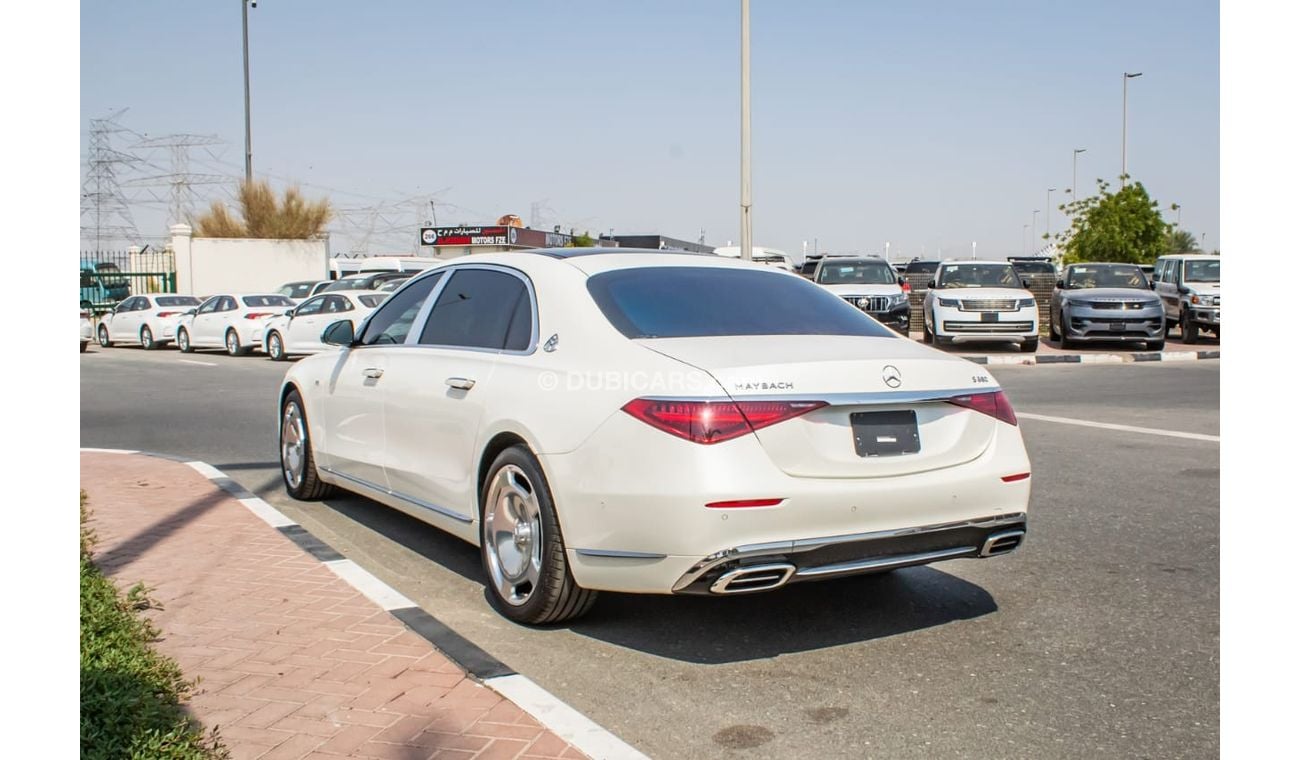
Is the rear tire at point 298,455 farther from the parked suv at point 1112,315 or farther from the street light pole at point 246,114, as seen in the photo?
the street light pole at point 246,114

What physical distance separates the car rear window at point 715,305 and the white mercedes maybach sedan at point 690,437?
0.04ft

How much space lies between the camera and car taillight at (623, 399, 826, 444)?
14.0ft

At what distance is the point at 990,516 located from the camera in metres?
4.77

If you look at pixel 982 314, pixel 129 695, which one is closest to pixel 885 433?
pixel 129 695

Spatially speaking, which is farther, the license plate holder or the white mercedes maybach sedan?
the license plate holder

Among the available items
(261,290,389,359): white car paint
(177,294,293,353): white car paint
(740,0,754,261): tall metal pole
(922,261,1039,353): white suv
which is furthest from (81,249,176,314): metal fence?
(922,261,1039,353): white suv

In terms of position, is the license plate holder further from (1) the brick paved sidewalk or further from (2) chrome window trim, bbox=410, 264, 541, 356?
(1) the brick paved sidewalk

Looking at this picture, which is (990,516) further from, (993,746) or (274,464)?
(274,464)

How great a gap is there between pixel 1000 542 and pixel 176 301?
30.3 meters

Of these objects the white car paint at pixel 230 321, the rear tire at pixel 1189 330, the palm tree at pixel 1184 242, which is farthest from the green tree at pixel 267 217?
the palm tree at pixel 1184 242

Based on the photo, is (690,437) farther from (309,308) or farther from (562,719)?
(309,308)

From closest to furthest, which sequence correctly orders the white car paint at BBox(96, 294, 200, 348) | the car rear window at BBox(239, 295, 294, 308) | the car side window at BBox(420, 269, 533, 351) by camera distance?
the car side window at BBox(420, 269, 533, 351) < the car rear window at BBox(239, 295, 294, 308) < the white car paint at BBox(96, 294, 200, 348)

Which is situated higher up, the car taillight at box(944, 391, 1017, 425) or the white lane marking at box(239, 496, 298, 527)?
the car taillight at box(944, 391, 1017, 425)
